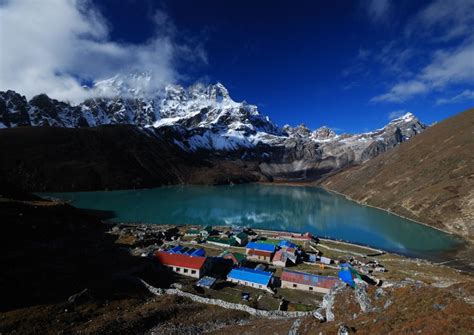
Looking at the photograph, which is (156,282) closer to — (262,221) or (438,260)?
(438,260)

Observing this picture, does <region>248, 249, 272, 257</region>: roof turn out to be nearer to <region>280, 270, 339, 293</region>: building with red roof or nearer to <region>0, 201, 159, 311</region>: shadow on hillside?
<region>280, 270, 339, 293</region>: building with red roof

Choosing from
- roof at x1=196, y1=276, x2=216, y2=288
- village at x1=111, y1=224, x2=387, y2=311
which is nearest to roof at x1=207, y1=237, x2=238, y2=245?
village at x1=111, y1=224, x2=387, y2=311

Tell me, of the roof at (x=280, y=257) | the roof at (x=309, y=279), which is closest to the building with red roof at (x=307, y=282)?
the roof at (x=309, y=279)

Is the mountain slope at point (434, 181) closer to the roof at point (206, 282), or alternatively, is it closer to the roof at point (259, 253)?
the roof at point (259, 253)

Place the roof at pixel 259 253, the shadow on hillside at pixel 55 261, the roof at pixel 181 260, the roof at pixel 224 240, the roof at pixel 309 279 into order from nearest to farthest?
the shadow on hillside at pixel 55 261, the roof at pixel 309 279, the roof at pixel 181 260, the roof at pixel 259 253, the roof at pixel 224 240

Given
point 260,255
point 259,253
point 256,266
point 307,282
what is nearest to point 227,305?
point 307,282

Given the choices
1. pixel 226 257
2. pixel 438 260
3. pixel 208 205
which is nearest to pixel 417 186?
pixel 438 260
